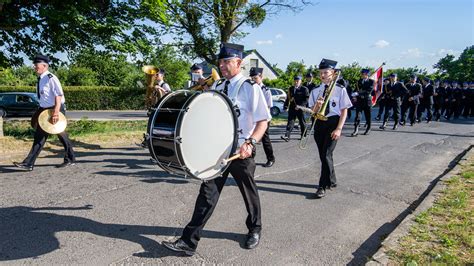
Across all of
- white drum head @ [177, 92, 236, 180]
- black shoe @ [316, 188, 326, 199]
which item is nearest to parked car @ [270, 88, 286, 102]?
black shoe @ [316, 188, 326, 199]

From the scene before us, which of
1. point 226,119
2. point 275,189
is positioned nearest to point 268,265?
point 226,119

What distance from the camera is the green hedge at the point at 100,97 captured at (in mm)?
27531

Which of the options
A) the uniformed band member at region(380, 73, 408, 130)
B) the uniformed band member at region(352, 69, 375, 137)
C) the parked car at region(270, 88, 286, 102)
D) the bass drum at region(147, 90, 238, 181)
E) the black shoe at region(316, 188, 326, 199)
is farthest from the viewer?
the parked car at region(270, 88, 286, 102)

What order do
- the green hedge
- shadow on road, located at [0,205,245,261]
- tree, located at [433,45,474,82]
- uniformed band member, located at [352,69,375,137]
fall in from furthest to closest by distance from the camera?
tree, located at [433,45,474,82]
the green hedge
uniformed band member, located at [352,69,375,137]
shadow on road, located at [0,205,245,261]

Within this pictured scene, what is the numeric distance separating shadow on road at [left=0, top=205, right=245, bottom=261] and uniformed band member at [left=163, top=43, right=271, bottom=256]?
26 centimetres

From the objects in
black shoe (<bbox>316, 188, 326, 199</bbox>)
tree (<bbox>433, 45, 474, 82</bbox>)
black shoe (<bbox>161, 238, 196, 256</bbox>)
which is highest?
tree (<bbox>433, 45, 474, 82</bbox>)

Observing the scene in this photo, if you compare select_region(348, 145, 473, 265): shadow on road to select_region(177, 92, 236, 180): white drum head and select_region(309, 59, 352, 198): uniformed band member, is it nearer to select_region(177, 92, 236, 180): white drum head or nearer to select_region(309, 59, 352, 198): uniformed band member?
select_region(309, 59, 352, 198): uniformed band member

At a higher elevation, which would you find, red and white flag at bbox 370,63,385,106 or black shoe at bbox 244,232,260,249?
red and white flag at bbox 370,63,385,106

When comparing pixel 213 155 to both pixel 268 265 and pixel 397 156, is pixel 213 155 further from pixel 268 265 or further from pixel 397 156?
pixel 397 156

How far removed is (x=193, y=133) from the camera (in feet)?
9.93

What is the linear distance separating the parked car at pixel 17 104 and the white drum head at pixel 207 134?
19.8m

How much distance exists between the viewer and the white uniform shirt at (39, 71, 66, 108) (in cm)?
605

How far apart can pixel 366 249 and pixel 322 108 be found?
224cm

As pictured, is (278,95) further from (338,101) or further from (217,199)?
(217,199)
